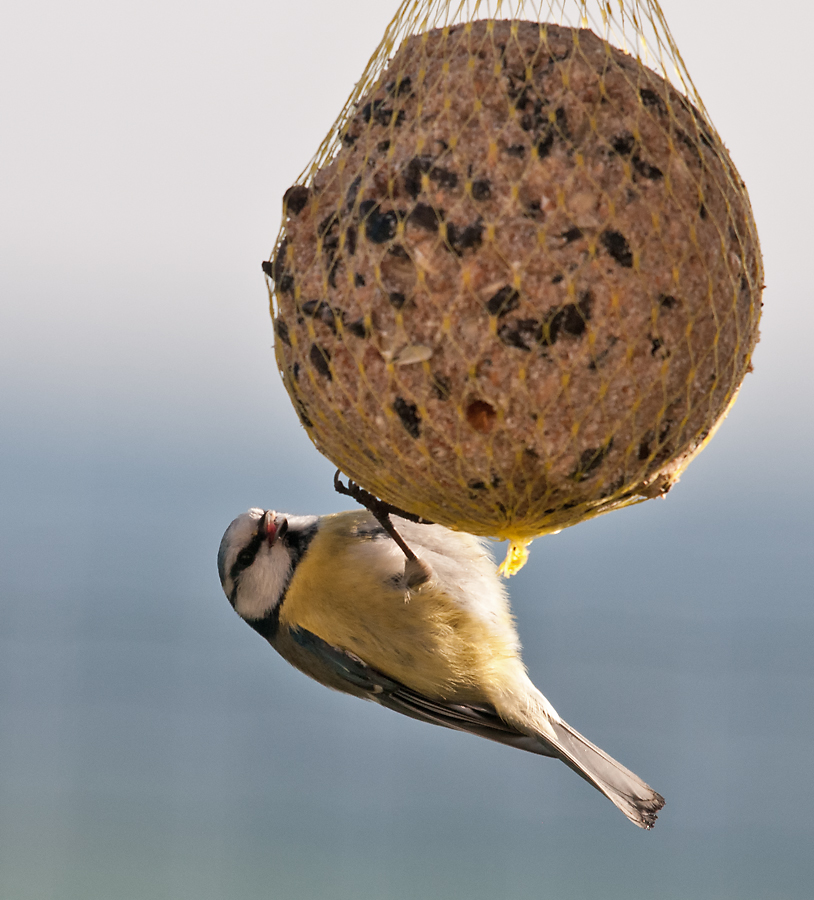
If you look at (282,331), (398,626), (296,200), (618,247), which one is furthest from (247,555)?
(618,247)

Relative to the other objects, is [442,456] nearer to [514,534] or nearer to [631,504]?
[514,534]

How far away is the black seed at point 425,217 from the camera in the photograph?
115 centimetres

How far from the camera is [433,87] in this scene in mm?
1222

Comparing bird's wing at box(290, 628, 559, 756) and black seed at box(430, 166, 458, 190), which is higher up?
black seed at box(430, 166, 458, 190)

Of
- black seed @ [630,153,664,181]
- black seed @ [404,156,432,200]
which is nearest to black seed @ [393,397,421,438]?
black seed @ [404,156,432,200]

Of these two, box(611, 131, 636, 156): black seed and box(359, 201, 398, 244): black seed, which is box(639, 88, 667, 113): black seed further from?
box(359, 201, 398, 244): black seed

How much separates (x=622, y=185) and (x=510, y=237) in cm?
15

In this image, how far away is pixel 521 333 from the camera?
1146mm

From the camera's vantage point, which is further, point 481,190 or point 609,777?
point 609,777

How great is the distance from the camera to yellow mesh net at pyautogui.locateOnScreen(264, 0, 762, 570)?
1.14 m

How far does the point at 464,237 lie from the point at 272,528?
3.54 ft

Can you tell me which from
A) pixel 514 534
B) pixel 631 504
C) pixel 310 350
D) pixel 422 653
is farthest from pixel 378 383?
pixel 422 653

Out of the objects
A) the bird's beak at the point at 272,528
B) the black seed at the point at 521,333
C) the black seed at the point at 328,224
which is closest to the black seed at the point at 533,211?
the black seed at the point at 521,333

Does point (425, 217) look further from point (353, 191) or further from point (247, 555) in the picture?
point (247, 555)
